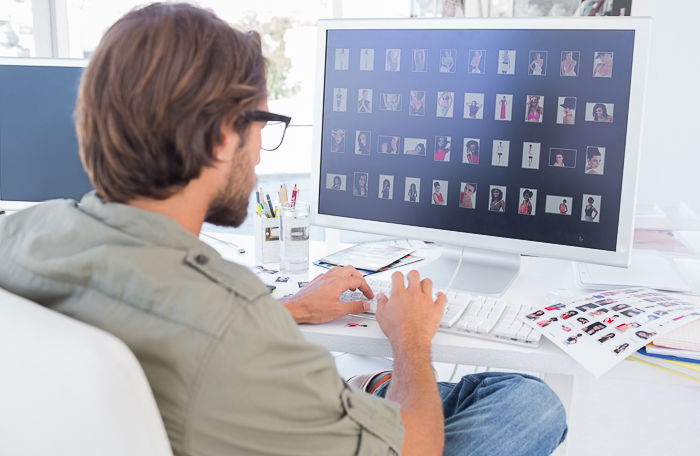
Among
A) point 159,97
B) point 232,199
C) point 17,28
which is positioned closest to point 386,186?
point 232,199

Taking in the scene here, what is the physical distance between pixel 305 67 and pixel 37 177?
6.31ft

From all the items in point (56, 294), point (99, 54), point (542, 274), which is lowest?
point (542, 274)

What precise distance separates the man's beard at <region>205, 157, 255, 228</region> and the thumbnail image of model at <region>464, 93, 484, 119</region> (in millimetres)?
596

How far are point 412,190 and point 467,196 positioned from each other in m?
0.12

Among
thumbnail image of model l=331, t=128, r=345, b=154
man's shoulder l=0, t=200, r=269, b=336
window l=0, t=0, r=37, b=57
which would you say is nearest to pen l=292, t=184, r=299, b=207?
thumbnail image of model l=331, t=128, r=345, b=154

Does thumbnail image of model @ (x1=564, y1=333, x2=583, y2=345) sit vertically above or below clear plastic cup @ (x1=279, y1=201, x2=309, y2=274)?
below

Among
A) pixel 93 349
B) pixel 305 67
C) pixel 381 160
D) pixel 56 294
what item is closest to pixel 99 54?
pixel 56 294

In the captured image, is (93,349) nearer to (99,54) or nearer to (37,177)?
(99,54)

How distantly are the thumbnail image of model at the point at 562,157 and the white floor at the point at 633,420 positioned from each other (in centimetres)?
88

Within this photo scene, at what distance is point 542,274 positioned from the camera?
1598mm

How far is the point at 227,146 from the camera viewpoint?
928 millimetres

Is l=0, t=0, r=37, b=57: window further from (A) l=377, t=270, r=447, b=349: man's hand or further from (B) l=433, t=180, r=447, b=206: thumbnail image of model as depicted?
(A) l=377, t=270, r=447, b=349: man's hand

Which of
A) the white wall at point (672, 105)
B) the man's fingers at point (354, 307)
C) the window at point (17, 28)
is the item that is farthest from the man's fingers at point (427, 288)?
the window at point (17, 28)

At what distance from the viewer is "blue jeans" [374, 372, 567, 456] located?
1.18m
